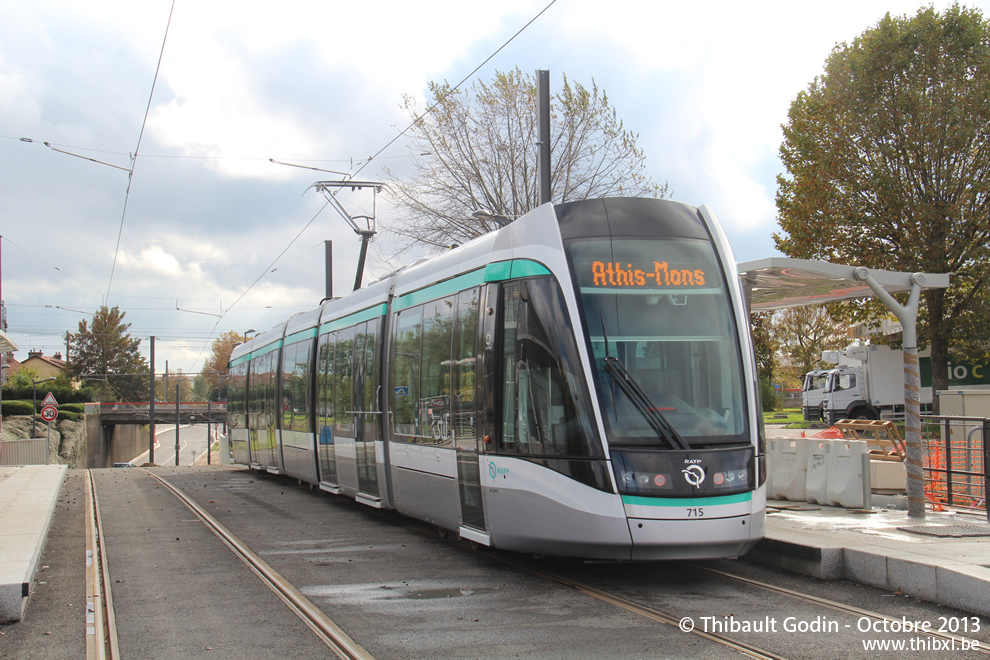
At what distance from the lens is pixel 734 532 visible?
730cm

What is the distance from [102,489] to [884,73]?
2465cm

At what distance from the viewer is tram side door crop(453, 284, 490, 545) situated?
28.0ft

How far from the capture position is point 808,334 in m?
61.4

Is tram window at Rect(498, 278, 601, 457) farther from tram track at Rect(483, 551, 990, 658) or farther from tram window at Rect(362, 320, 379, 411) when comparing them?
tram window at Rect(362, 320, 379, 411)

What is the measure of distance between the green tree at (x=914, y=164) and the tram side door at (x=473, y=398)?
2209 centimetres

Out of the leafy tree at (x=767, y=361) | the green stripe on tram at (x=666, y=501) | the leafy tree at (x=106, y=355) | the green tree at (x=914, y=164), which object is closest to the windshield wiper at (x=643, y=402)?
the green stripe on tram at (x=666, y=501)

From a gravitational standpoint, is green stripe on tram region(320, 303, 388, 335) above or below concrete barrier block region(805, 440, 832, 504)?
above

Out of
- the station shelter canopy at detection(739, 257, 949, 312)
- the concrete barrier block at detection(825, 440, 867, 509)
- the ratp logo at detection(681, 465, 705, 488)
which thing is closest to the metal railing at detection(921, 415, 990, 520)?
the concrete barrier block at detection(825, 440, 867, 509)

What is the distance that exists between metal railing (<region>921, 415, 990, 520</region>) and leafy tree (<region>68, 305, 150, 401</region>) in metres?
84.1

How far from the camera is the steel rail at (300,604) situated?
5787 millimetres

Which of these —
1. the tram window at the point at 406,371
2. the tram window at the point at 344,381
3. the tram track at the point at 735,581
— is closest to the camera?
the tram track at the point at 735,581

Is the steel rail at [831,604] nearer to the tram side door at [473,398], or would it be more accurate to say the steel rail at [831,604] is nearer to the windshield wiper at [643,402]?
the windshield wiper at [643,402]

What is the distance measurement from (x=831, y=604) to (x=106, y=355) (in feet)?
302

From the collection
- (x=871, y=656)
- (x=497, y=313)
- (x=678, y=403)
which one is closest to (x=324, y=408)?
(x=497, y=313)
